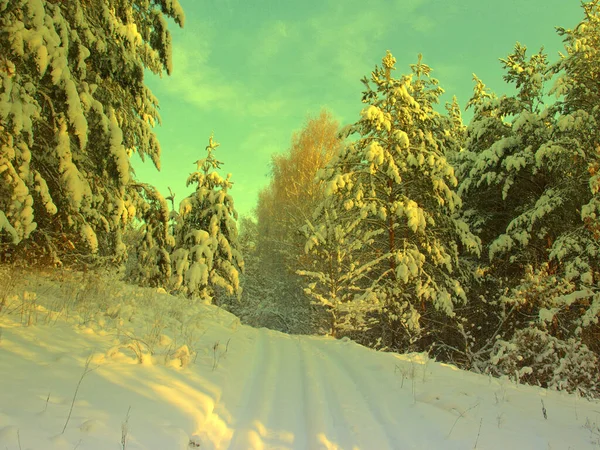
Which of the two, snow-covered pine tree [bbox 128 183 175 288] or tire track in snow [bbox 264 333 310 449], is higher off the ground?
snow-covered pine tree [bbox 128 183 175 288]

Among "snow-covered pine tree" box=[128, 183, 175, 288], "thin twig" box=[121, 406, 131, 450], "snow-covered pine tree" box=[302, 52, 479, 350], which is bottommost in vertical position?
"thin twig" box=[121, 406, 131, 450]

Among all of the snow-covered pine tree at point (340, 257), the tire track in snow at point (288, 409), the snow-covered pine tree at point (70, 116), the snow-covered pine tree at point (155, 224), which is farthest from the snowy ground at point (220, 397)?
the snow-covered pine tree at point (340, 257)

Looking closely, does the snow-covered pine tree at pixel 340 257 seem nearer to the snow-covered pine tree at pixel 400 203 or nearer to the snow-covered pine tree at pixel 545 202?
the snow-covered pine tree at pixel 400 203

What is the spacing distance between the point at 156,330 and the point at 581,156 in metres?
10.7

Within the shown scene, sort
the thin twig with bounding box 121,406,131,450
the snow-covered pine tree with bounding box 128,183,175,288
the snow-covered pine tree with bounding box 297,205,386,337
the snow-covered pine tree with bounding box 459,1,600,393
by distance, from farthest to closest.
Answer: the snow-covered pine tree with bounding box 297,205,386,337, the snow-covered pine tree with bounding box 459,1,600,393, the snow-covered pine tree with bounding box 128,183,175,288, the thin twig with bounding box 121,406,131,450

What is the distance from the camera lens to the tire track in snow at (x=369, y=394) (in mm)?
3629

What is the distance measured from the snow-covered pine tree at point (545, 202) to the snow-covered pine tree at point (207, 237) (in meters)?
9.80

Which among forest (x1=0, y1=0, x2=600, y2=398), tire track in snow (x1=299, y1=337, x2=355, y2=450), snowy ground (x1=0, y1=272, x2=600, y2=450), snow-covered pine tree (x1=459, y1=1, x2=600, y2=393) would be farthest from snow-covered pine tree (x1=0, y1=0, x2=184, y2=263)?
snow-covered pine tree (x1=459, y1=1, x2=600, y2=393)

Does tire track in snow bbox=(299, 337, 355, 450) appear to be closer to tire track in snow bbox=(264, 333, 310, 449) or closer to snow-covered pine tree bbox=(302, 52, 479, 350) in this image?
tire track in snow bbox=(264, 333, 310, 449)

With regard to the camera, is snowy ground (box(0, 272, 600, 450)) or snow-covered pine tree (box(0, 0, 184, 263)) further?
snow-covered pine tree (box(0, 0, 184, 263))

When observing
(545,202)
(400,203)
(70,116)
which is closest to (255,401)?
(70,116)

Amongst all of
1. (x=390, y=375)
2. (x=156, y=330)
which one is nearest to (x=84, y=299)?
(x=156, y=330)

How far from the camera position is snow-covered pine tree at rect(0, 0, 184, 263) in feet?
15.7

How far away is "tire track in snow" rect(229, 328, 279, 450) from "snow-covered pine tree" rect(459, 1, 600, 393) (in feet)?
17.4
